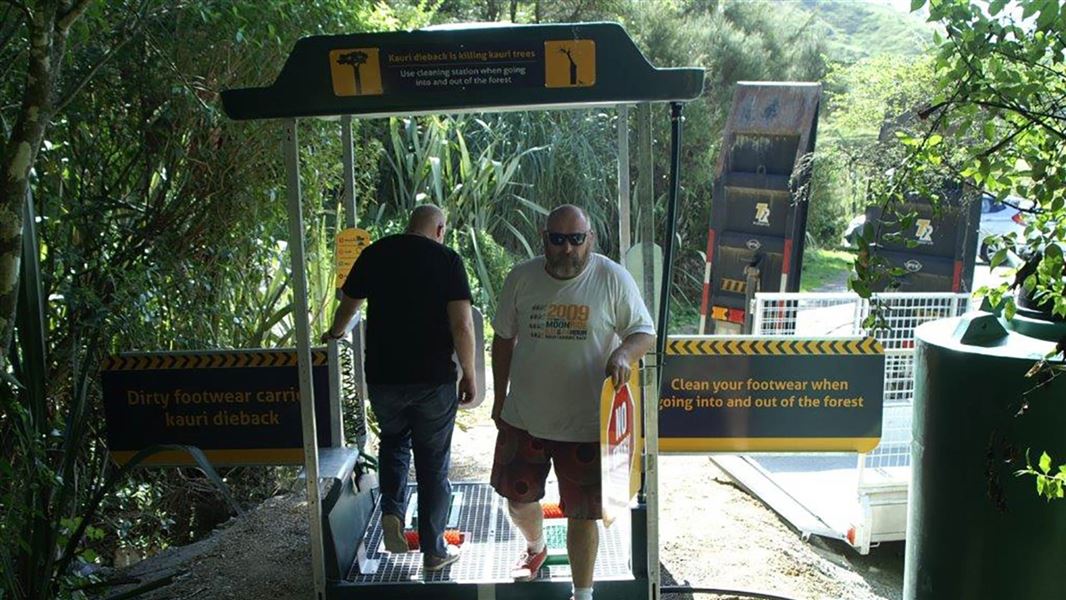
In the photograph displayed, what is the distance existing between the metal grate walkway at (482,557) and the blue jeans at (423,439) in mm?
145

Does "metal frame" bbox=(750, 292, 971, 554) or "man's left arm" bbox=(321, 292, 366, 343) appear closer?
"man's left arm" bbox=(321, 292, 366, 343)

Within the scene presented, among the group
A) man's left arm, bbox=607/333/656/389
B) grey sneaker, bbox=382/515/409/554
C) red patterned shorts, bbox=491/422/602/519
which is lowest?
grey sneaker, bbox=382/515/409/554

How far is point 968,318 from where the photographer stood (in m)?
3.17

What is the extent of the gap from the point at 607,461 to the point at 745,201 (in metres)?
4.92

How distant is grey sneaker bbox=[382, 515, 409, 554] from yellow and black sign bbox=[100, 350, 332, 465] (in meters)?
0.72

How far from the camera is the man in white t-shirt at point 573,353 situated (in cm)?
339

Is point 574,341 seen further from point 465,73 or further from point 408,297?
point 465,73

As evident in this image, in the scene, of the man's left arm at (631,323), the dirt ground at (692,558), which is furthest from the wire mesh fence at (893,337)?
the man's left arm at (631,323)

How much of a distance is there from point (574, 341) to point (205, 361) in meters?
1.92

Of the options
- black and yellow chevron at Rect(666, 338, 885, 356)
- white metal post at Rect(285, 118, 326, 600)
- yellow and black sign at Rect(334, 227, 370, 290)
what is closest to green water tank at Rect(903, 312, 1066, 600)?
black and yellow chevron at Rect(666, 338, 885, 356)

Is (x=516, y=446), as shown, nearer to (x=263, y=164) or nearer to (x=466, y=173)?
(x=263, y=164)

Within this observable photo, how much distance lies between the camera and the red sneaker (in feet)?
12.2

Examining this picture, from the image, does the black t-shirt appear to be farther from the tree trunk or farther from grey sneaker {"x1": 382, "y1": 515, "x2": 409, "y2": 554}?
the tree trunk

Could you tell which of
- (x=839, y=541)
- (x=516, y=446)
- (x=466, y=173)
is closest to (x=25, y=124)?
(x=516, y=446)
